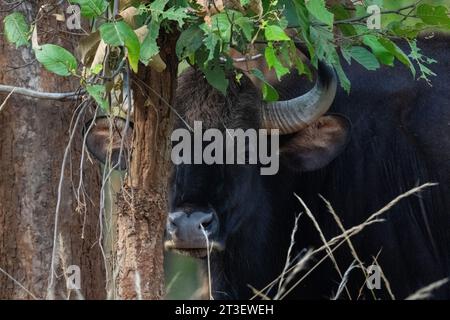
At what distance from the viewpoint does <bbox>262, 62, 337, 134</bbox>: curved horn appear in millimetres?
6645

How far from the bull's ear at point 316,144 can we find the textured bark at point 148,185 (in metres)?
1.53

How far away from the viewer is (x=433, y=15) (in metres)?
5.40

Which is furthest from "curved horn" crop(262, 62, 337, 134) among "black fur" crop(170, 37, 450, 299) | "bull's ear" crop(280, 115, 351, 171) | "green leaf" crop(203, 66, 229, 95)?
"green leaf" crop(203, 66, 229, 95)

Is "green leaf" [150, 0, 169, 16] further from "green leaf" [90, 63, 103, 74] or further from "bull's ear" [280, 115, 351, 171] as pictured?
"bull's ear" [280, 115, 351, 171]

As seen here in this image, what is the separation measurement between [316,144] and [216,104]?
2.64 ft

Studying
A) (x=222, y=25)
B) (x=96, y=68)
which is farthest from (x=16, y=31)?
(x=222, y=25)

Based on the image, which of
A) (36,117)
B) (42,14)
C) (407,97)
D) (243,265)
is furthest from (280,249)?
(42,14)

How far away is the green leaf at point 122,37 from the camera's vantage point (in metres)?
4.82

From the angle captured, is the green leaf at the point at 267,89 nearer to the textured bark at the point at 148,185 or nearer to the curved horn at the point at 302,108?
the textured bark at the point at 148,185

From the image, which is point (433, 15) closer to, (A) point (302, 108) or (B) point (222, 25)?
(B) point (222, 25)

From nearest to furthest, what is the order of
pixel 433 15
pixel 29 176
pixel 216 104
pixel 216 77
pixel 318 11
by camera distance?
pixel 318 11
pixel 433 15
pixel 216 77
pixel 29 176
pixel 216 104

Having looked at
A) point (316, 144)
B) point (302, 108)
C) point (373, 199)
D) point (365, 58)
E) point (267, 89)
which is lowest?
point (373, 199)

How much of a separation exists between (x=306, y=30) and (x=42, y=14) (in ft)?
5.58

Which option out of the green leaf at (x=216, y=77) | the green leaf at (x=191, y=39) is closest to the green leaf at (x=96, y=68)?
the green leaf at (x=191, y=39)
